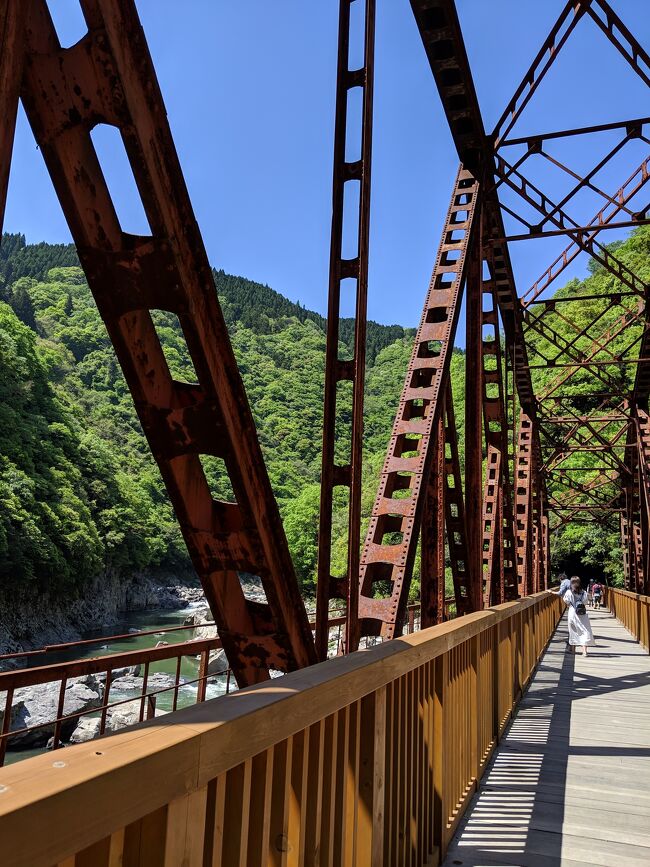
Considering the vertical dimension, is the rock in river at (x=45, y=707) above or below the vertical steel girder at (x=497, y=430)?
below

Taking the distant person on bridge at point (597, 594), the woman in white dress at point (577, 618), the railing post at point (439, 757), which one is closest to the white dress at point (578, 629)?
the woman in white dress at point (577, 618)

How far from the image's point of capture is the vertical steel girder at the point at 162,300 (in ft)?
6.83

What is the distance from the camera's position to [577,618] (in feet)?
45.1

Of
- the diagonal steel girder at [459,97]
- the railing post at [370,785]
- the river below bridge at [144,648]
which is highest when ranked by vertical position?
the diagonal steel girder at [459,97]

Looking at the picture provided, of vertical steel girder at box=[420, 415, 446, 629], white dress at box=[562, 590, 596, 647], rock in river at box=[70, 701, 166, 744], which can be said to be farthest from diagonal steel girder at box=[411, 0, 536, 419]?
rock in river at box=[70, 701, 166, 744]

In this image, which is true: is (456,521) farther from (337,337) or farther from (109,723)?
(109,723)

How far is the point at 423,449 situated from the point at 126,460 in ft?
298

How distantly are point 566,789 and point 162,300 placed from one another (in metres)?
4.37

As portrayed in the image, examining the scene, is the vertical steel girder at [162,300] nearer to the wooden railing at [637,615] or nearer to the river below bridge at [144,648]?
the river below bridge at [144,648]

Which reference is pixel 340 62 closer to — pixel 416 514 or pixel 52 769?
pixel 416 514

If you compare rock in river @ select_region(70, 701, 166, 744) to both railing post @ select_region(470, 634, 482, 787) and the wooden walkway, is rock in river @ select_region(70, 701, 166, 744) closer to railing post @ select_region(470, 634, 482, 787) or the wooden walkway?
the wooden walkway

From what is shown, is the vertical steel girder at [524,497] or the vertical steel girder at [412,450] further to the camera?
the vertical steel girder at [524,497]

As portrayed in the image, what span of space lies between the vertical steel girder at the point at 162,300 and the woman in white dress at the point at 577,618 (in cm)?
1105

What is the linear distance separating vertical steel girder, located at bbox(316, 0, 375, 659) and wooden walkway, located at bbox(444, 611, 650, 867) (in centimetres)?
138
